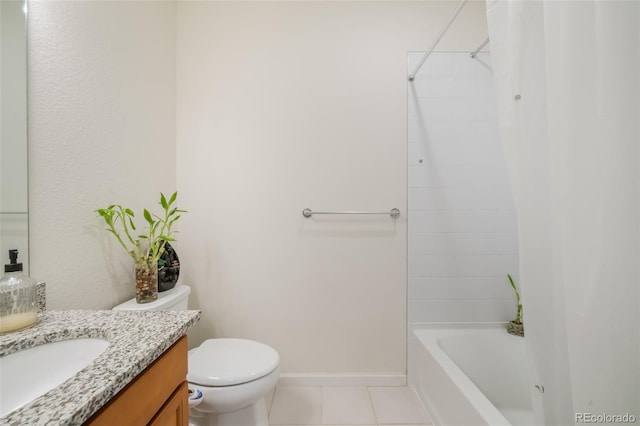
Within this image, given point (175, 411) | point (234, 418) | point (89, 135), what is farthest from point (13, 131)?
point (234, 418)

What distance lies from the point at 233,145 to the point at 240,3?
33.5 inches

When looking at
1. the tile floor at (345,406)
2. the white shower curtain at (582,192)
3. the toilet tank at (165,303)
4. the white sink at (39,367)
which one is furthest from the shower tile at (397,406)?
the white sink at (39,367)

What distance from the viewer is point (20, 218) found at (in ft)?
2.51

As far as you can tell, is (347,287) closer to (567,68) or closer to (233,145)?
(233,145)

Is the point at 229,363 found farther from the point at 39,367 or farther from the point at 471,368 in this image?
the point at 471,368

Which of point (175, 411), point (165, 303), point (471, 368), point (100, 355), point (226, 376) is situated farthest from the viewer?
point (471, 368)

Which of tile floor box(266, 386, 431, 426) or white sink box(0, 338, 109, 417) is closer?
white sink box(0, 338, 109, 417)

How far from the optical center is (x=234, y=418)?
117 centimetres

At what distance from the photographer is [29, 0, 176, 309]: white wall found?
84 centimetres

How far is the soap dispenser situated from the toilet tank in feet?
1.14

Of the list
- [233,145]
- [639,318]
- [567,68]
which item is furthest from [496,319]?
[233,145]

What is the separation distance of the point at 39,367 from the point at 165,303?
54cm

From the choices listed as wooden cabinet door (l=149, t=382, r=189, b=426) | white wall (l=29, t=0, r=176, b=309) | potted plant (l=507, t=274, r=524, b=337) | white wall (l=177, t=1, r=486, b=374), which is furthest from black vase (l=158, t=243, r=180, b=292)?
potted plant (l=507, t=274, r=524, b=337)

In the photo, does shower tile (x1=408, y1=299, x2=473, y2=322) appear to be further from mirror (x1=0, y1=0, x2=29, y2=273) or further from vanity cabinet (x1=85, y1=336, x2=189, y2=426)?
mirror (x1=0, y1=0, x2=29, y2=273)
